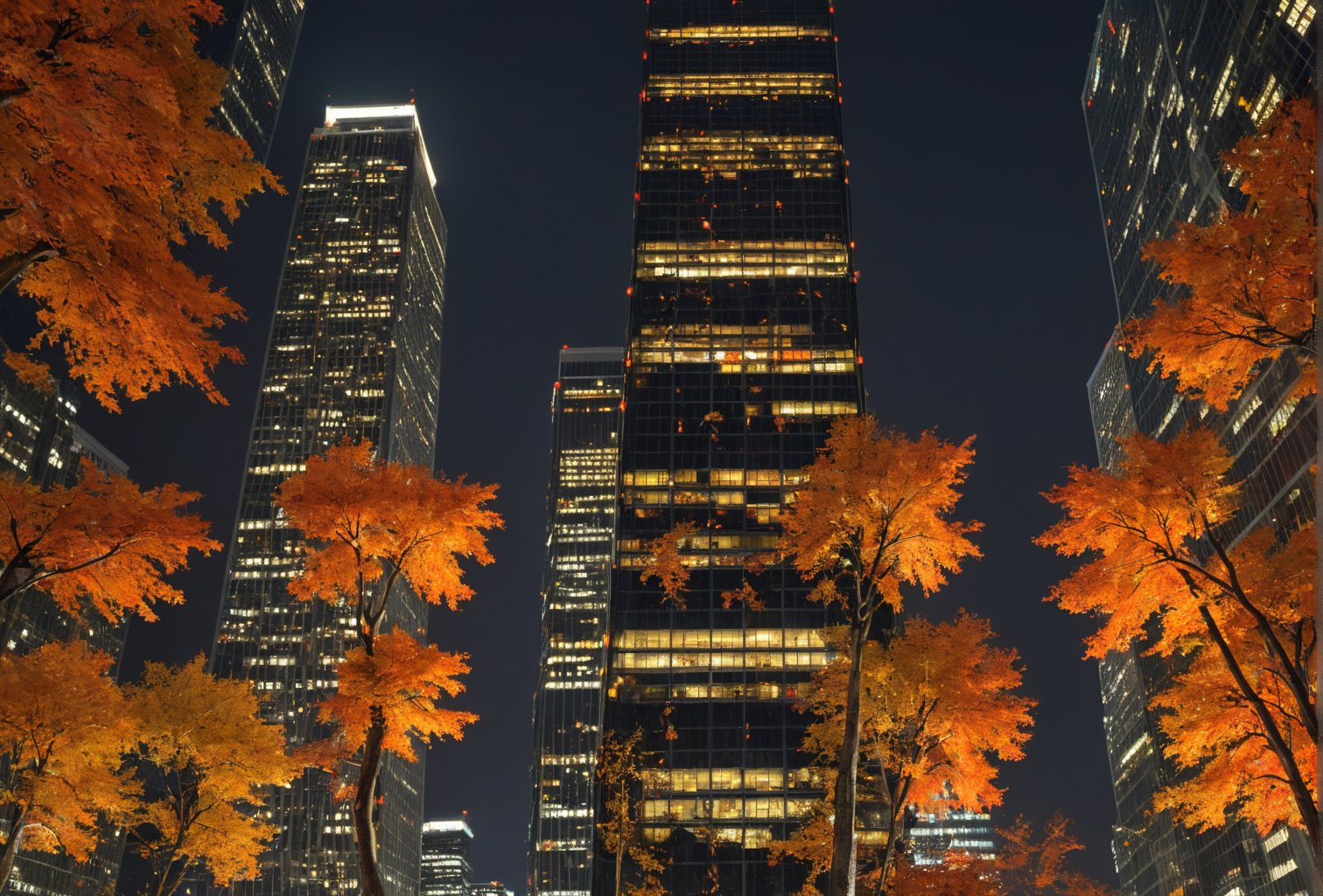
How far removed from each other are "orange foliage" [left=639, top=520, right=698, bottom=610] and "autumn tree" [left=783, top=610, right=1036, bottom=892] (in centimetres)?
6746

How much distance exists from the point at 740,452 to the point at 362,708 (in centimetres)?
8267

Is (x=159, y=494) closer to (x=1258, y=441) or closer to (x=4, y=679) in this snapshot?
(x=4, y=679)

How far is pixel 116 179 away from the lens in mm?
11211

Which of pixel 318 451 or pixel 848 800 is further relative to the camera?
pixel 318 451

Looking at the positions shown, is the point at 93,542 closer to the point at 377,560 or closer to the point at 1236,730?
the point at 377,560

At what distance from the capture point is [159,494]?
1962 cm

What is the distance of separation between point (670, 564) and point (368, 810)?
77.3 m

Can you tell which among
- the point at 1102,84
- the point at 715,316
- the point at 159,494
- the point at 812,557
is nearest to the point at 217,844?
the point at 159,494

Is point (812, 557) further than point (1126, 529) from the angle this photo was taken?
Yes

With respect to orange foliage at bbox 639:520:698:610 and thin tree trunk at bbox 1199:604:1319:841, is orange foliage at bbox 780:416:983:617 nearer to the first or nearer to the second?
thin tree trunk at bbox 1199:604:1319:841

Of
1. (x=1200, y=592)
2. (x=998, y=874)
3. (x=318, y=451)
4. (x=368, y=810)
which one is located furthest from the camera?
(x=318, y=451)

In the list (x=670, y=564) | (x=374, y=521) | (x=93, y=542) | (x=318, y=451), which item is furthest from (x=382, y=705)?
(x=318, y=451)

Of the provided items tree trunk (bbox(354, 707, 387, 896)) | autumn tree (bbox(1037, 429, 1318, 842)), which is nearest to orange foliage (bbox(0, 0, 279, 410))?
tree trunk (bbox(354, 707, 387, 896))

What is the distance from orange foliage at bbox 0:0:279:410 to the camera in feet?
34.4
